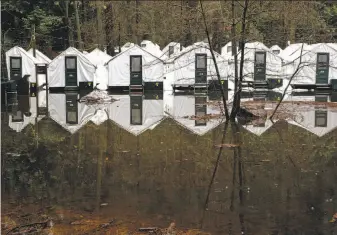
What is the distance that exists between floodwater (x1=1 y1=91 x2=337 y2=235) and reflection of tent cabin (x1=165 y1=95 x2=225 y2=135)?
0.44 ft

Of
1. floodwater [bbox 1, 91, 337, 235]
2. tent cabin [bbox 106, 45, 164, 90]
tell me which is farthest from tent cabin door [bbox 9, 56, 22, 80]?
floodwater [bbox 1, 91, 337, 235]

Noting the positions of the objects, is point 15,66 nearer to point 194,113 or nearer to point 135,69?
point 135,69

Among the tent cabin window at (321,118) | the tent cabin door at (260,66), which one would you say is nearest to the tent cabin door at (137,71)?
the tent cabin door at (260,66)

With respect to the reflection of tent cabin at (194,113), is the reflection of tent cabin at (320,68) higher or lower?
higher

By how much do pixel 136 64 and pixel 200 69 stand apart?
4172 millimetres

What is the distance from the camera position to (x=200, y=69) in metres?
31.6

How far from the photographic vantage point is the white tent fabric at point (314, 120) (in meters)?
15.4

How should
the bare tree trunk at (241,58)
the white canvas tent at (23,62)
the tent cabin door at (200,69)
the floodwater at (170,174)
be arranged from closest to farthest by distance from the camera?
the floodwater at (170,174), the bare tree trunk at (241,58), the tent cabin door at (200,69), the white canvas tent at (23,62)

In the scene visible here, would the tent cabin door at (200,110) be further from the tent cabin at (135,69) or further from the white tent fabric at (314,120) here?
the tent cabin at (135,69)

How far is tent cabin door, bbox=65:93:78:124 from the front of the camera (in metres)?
17.9

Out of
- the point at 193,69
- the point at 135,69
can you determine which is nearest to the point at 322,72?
the point at 193,69

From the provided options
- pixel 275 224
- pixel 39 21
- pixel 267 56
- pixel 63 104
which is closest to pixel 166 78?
pixel 267 56

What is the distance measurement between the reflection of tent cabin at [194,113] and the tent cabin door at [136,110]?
1.26m

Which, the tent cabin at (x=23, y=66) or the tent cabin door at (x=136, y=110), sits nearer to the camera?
the tent cabin door at (x=136, y=110)
